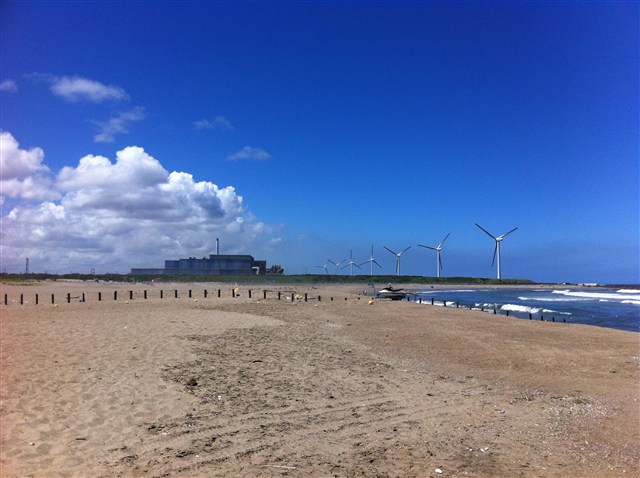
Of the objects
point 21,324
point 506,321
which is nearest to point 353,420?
point 21,324

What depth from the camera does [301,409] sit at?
882cm

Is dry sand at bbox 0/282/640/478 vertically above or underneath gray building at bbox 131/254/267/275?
underneath

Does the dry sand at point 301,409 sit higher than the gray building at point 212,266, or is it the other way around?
the gray building at point 212,266

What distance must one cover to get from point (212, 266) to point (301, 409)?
131 meters

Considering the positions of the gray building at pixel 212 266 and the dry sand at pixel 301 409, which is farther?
the gray building at pixel 212 266

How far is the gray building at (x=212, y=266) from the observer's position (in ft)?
443

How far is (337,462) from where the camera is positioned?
256 inches

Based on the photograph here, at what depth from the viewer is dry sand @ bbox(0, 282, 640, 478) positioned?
6.45 metres

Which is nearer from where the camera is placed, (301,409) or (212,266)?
(301,409)

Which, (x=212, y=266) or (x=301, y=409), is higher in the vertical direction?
(x=212, y=266)

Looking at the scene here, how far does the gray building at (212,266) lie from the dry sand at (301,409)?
119708mm

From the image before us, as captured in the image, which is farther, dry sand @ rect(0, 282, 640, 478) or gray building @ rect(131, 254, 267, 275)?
gray building @ rect(131, 254, 267, 275)

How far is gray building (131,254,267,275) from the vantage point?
134875 millimetres

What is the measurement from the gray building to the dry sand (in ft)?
393
